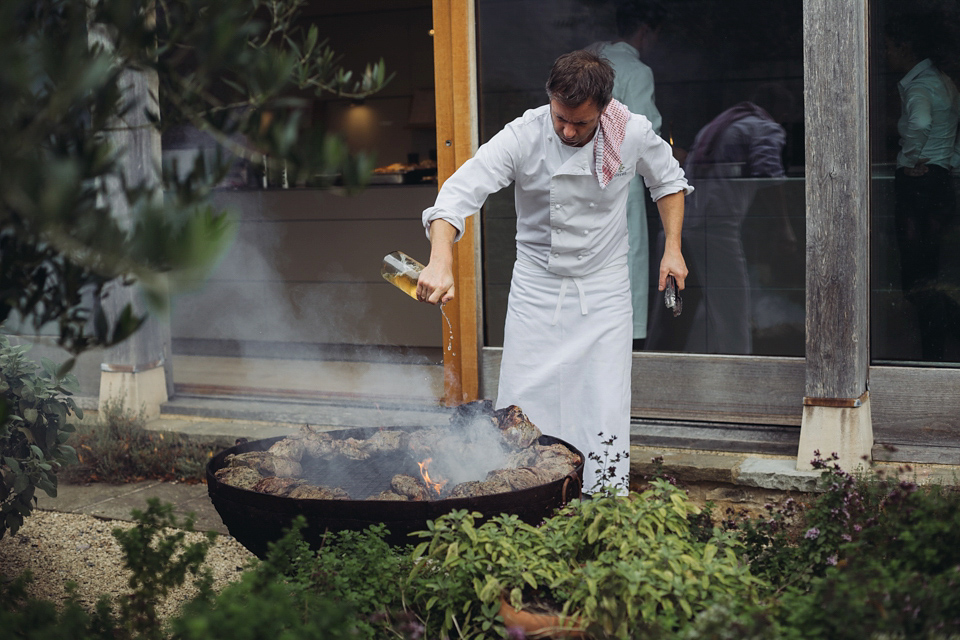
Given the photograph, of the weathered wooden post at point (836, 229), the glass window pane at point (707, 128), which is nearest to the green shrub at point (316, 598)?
the weathered wooden post at point (836, 229)

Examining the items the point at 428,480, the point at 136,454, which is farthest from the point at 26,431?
the point at 136,454

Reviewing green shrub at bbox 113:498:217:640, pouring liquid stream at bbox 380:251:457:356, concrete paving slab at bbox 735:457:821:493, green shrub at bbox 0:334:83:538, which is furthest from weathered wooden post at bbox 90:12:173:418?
concrete paving slab at bbox 735:457:821:493

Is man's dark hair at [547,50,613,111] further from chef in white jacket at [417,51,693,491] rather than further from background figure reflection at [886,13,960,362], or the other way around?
background figure reflection at [886,13,960,362]

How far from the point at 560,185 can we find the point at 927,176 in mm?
1763

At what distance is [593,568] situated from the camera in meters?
2.14

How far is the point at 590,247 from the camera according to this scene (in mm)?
3570

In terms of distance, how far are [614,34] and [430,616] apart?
318cm

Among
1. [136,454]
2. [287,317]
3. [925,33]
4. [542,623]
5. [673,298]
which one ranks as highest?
[925,33]

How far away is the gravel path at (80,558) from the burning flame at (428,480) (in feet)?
2.74

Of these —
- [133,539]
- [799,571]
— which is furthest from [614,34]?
[133,539]

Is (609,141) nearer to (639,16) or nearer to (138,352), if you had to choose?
(639,16)

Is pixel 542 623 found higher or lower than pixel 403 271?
lower

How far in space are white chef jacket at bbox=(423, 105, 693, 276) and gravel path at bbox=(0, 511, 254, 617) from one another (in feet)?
5.27

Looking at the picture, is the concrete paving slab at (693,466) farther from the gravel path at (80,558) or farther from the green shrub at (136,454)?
the green shrub at (136,454)
